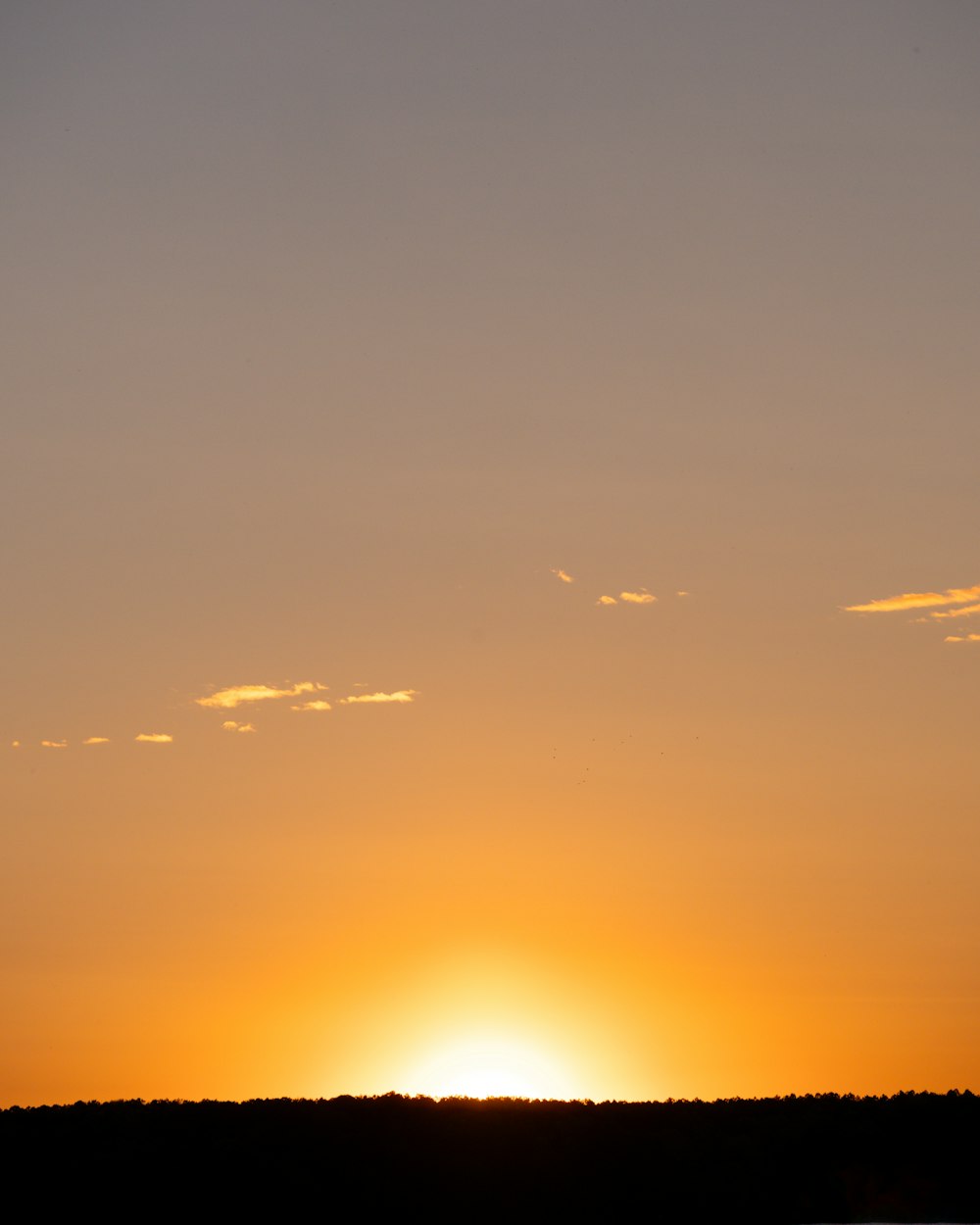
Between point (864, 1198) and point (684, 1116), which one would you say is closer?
point (864, 1198)

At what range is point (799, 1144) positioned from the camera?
58.8 meters

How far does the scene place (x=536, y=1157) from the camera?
5991 cm

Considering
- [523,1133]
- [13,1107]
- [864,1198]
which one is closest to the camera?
[864,1198]

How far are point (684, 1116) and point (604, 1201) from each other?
4.67m

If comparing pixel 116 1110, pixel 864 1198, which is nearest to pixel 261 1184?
pixel 116 1110

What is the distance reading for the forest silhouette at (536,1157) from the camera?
57469 millimetres

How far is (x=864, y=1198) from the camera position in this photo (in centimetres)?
5719

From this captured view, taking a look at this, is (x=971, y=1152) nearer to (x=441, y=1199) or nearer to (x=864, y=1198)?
(x=864, y=1198)

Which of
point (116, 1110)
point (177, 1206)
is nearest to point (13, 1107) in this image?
point (116, 1110)

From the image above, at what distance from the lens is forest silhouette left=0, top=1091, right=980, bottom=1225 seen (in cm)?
5747

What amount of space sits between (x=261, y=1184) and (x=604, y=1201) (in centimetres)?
1014

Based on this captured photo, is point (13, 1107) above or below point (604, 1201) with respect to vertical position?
above

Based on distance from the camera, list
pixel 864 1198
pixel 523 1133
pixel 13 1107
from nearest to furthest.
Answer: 1. pixel 864 1198
2. pixel 523 1133
3. pixel 13 1107

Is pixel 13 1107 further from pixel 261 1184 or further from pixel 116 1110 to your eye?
pixel 261 1184
